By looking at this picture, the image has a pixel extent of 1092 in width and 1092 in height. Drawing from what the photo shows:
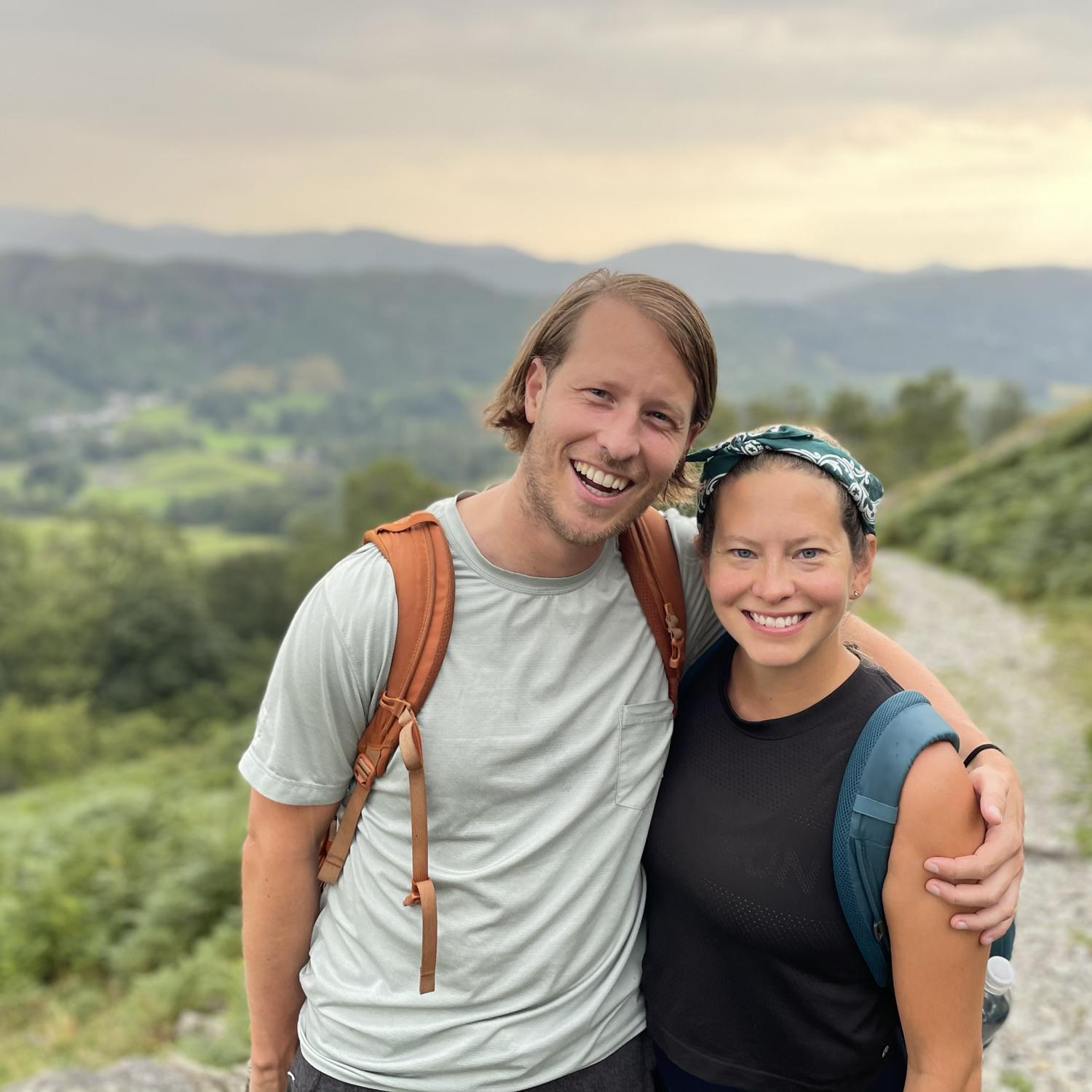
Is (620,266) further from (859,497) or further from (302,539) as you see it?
(302,539)

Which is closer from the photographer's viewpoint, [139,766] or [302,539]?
[139,766]

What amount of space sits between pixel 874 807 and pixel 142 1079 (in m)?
4.91

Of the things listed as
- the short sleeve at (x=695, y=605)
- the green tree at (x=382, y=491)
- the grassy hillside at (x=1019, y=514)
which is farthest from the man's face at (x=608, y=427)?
the green tree at (x=382, y=491)

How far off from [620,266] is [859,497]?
0.93 metres

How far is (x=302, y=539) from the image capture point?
193 feet

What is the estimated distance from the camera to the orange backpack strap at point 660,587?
8.01 feet

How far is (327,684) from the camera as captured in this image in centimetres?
215

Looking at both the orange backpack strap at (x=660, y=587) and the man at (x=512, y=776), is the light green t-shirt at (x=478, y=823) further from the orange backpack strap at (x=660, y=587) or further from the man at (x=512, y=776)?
the orange backpack strap at (x=660, y=587)

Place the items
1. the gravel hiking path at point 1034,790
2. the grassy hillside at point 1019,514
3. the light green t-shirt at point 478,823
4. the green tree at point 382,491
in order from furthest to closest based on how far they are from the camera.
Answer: the green tree at point 382,491
the grassy hillside at point 1019,514
the gravel hiking path at point 1034,790
the light green t-shirt at point 478,823

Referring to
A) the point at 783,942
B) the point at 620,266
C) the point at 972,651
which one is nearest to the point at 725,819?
the point at 783,942

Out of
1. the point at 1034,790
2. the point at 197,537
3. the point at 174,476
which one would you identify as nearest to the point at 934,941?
the point at 1034,790

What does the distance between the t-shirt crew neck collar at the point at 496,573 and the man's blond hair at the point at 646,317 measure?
0.40m

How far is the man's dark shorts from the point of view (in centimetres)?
223

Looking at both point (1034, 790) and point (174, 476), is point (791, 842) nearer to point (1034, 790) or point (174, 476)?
point (1034, 790)
